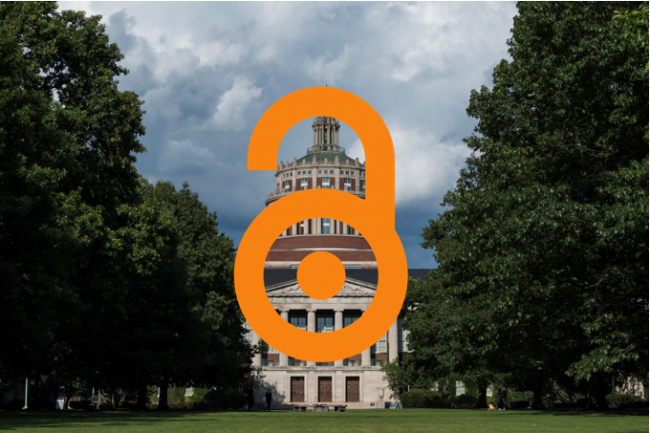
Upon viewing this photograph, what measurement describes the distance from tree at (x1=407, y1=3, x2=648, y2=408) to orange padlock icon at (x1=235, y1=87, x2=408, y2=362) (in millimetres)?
3294

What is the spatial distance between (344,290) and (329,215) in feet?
320

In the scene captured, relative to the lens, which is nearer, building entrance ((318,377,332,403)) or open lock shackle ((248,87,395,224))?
open lock shackle ((248,87,395,224))

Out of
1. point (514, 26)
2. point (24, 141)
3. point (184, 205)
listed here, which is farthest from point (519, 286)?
point (184, 205)

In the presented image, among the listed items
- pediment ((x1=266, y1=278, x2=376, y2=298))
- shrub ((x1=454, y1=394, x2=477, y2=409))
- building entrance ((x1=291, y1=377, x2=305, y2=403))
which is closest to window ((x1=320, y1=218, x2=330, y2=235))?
pediment ((x1=266, y1=278, x2=376, y2=298))

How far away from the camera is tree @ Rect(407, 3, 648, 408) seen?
22.9 meters

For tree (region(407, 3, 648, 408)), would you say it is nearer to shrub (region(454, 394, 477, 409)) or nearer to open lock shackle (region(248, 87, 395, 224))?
open lock shackle (region(248, 87, 395, 224))

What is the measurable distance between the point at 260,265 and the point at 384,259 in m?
4.76

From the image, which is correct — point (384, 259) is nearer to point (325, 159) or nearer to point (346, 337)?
point (346, 337)

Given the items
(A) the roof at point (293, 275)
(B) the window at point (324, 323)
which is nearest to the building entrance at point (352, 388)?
(B) the window at point (324, 323)

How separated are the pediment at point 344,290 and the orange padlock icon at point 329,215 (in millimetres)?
94937

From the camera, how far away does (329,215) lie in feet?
111

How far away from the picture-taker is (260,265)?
2998 cm

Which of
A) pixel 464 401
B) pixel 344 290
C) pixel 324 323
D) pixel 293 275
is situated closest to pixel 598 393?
pixel 464 401

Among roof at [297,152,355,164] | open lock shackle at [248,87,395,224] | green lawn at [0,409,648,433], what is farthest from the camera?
roof at [297,152,355,164]
